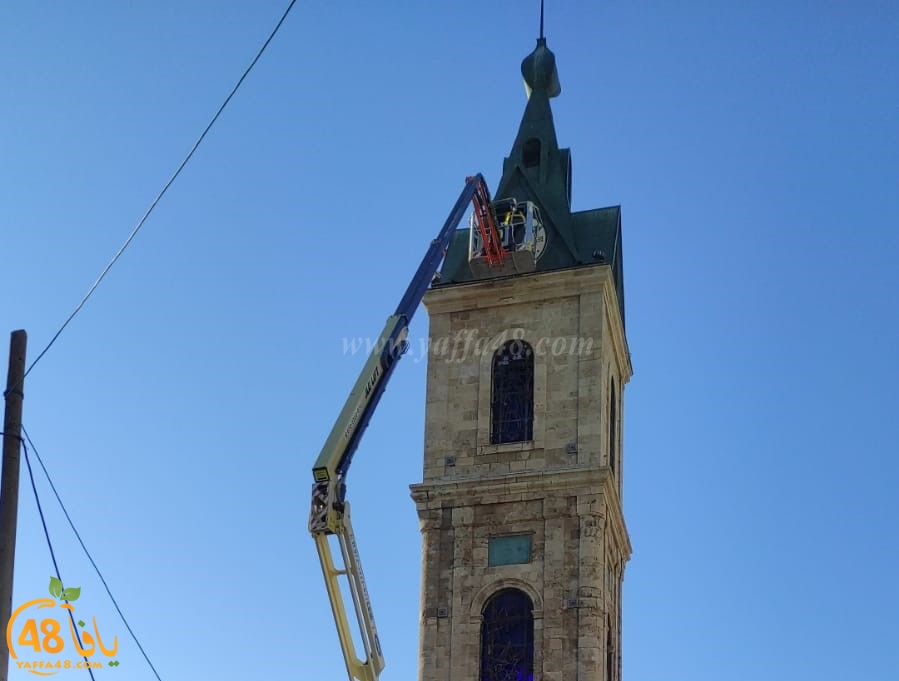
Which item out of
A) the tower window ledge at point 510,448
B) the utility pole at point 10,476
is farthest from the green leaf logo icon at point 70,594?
the tower window ledge at point 510,448

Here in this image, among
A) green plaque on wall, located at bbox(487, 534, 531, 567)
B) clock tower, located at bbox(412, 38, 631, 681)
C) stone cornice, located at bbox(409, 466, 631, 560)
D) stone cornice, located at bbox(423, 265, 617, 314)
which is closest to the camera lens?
clock tower, located at bbox(412, 38, 631, 681)

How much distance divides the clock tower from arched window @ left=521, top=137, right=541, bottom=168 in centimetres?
95

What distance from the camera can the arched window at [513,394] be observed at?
4141 centimetres

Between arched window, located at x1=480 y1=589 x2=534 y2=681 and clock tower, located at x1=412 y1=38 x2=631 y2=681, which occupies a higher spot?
clock tower, located at x1=412 y1=38 x2=631 y2=681

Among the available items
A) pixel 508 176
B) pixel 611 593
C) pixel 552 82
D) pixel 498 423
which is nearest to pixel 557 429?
pixel 498 423

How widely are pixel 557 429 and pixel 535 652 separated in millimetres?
5491

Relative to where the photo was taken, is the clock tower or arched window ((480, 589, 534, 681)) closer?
arched window ((480, 589, 534, 681))

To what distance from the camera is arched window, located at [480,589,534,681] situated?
1516 inches

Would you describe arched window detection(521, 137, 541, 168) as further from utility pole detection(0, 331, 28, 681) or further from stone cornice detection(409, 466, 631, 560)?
utility pole detection(0, 331, 28, 681)

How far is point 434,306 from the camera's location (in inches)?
1708

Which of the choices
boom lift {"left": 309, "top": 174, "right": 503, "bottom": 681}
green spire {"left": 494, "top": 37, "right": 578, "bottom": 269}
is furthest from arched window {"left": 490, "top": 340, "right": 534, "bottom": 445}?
boom lift {"left": 309, "top": 174, "right": 503, "bottom": 681}

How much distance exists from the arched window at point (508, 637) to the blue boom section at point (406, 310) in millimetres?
6751

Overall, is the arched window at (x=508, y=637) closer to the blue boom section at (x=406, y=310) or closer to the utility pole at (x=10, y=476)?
the blue boom section at (x=406, y=310)

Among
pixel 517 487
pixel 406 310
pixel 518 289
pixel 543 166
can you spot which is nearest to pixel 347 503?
pixel 406 310
